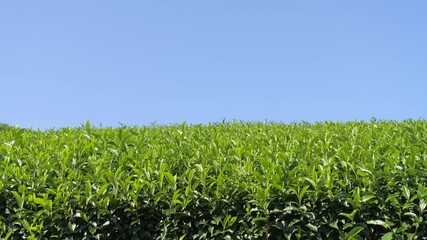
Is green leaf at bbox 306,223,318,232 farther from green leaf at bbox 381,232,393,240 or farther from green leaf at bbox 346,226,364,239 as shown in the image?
green leaf at bbox 381,232,393,240

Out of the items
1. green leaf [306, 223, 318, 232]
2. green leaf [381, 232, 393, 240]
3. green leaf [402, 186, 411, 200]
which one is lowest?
green leaf [381, 232, 393, 240]

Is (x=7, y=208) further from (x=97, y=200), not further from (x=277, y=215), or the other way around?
(x=277, y=215)

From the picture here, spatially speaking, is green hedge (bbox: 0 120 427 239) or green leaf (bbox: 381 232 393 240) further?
green hedge (bbox: 0 120 427 239)

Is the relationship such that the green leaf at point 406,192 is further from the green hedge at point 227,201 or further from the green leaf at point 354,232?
the green leaf at point 354,232

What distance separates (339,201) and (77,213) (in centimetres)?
241

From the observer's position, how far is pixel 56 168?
17.7 feet

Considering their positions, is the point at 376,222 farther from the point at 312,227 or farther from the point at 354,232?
the point at 312,227

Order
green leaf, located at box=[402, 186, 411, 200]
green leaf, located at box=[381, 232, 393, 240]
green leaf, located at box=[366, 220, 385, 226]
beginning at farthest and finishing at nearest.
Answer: green leaf, located at box=[402, 186, 411, 200], green leaf, located at box=[366, 220, 385, 226], green leaf, located at box=[381, 232, 393, 240]

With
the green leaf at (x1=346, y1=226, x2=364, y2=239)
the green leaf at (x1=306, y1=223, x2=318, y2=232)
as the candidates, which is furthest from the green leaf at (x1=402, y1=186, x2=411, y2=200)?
the green leaf at (x1=306, y1=223, x2=318, y2=232)

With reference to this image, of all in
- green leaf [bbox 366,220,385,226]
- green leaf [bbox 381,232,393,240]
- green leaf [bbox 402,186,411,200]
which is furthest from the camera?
green leaf [bbox 402,186,411,200]

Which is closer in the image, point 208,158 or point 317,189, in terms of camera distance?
point 317,189

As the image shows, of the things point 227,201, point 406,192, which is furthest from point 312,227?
point 406,192

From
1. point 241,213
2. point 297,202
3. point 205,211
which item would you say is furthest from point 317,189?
point 205,211

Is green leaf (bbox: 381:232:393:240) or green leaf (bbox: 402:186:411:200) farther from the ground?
green leaf (bbox: 402:186:411:200)
